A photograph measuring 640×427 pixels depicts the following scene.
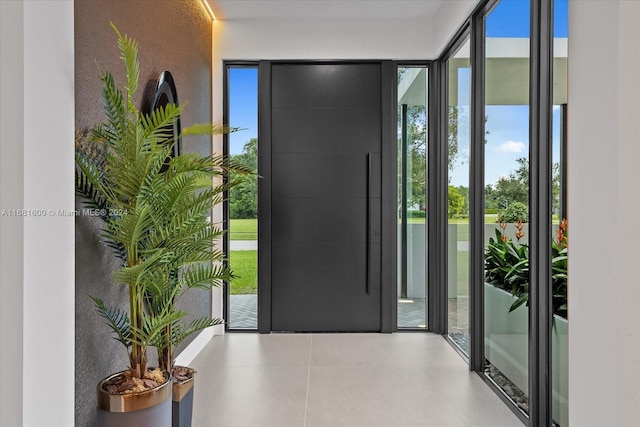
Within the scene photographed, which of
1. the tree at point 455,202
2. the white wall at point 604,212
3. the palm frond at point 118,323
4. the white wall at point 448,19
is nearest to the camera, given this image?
the white wall at point 604,212

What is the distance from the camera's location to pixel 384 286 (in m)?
4.08

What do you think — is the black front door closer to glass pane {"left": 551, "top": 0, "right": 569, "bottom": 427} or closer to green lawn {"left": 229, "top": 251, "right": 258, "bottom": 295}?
green lawn {"left": 229, "top": 251, "right": 258, "bottom": 295}

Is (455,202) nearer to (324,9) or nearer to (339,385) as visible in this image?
(339,385)

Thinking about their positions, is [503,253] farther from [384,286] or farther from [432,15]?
[432,15]

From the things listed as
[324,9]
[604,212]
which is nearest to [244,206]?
[324,9]

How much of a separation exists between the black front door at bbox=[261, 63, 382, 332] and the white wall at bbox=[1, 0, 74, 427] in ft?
8.73

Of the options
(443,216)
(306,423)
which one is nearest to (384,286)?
(443,216)

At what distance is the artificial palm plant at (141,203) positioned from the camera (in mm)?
1688

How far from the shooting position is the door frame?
13.3 ft

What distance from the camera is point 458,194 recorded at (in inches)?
140

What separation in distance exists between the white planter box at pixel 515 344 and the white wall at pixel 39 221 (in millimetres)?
2023

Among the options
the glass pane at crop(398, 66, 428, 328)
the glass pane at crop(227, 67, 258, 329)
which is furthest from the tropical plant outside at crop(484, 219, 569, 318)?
the glass pane at crop(227, 67, 258, 329)

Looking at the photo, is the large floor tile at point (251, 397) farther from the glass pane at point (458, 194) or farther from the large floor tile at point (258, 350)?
the glass pane at point (458, 194)

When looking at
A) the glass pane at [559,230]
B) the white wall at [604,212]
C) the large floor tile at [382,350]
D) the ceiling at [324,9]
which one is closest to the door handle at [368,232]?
the large floor tile at [382,350]
